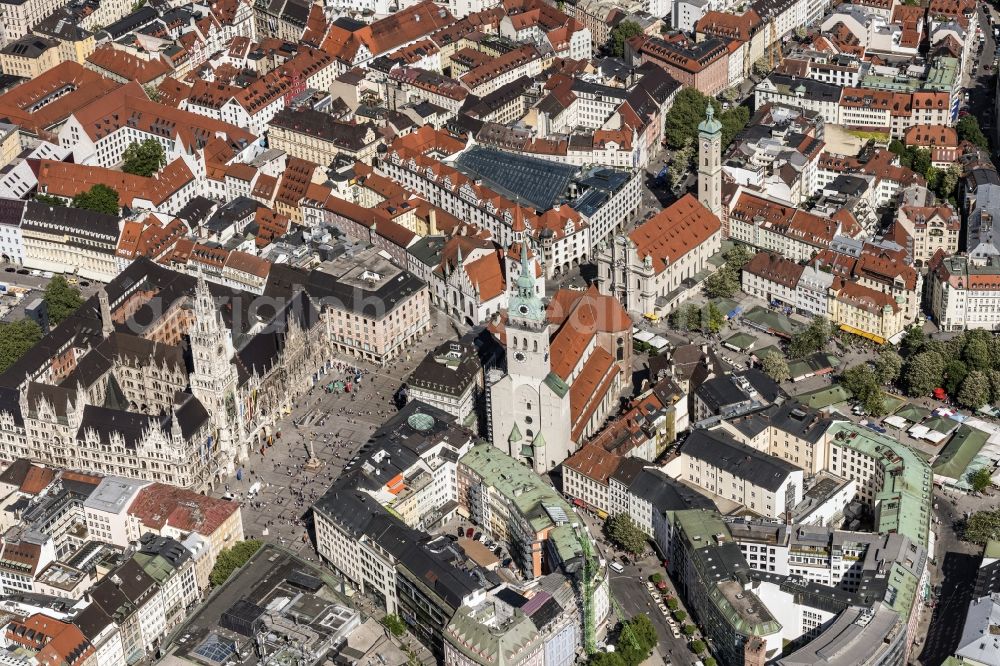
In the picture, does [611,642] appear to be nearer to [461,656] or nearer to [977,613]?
[461,656]

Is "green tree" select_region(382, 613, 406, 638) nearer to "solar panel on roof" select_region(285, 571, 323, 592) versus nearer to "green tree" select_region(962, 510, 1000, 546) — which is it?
"solar panel on roof" select_region(285, 571, 323, 592)

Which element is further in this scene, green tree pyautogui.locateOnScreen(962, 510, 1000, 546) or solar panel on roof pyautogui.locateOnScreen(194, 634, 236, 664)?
green tree pyautogui.locateOnScreen(962, 510, 1000, 546)

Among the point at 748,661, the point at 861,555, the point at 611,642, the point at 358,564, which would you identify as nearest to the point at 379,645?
the point at 358,564

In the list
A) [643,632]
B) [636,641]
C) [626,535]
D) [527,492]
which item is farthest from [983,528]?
[527,492]

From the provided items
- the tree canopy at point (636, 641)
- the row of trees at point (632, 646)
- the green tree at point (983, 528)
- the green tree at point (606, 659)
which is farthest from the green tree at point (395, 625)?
the green tree at point (983, 528)

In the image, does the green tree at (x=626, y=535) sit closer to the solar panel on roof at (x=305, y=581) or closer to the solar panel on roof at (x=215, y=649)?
the solar panel on roof at (x=305, y=581)

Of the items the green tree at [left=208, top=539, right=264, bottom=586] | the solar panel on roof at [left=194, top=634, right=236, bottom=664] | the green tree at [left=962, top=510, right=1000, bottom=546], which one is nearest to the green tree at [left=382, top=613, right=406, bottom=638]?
the solar panel on roof at [left=194, top=634, right=236, bottom=664]
